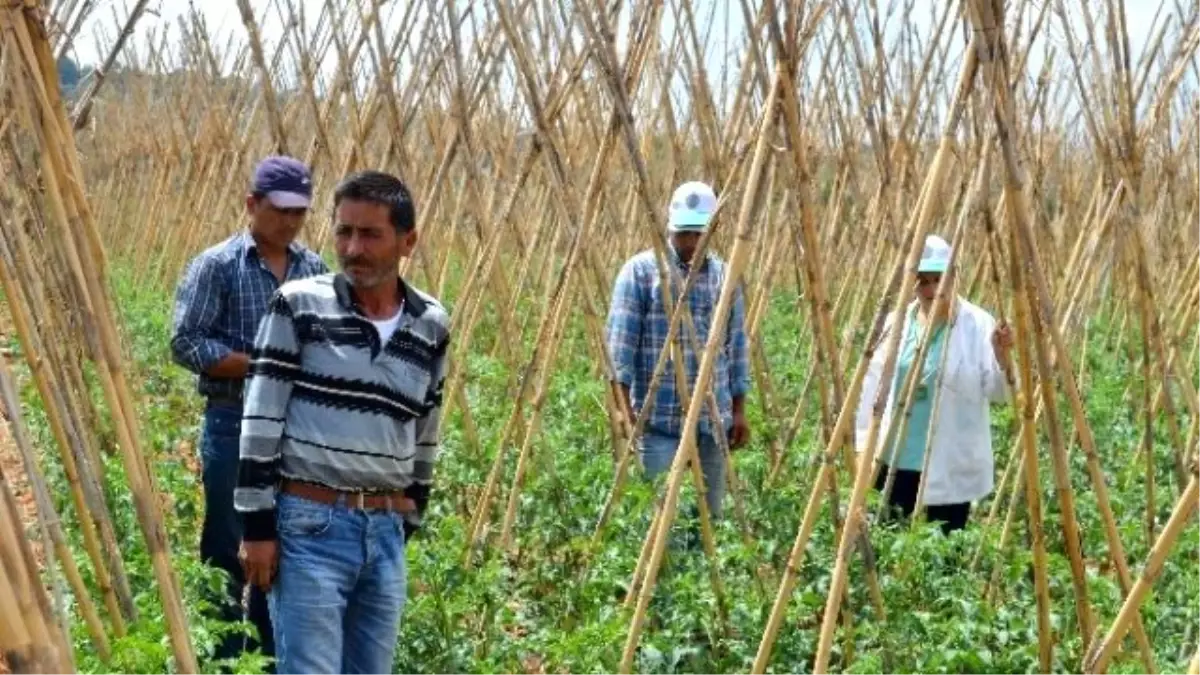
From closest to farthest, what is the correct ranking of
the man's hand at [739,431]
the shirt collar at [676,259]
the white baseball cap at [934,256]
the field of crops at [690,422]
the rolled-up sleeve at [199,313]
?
the field of crops at [690,422], the rolled-up sleeve at [199,313], the shirt collar at [676,259], the white baseball cap at [934,256], the man's hand at [739,431]

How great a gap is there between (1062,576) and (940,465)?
0.73m

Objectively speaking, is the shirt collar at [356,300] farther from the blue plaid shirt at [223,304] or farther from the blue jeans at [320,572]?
the blue plaid shirt at [223,304]

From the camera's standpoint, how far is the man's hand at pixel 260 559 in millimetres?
2482

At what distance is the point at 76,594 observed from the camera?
2547 mm

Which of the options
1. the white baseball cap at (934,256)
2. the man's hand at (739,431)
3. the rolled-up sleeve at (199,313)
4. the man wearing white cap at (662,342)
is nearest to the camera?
the rolled-up sleeve at (199,313)

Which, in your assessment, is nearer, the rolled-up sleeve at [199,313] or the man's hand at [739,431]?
the rolled-up sleeve at [199,313]

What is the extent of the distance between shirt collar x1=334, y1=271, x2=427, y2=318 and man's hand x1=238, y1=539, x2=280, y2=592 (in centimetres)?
41

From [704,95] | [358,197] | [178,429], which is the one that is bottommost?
[178,429]

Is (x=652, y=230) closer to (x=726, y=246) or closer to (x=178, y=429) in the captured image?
(x=178, y=429)

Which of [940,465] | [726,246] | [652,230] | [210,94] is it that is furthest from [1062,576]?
[210,94]

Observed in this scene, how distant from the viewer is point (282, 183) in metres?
3.30

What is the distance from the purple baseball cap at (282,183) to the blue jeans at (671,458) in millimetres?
1319

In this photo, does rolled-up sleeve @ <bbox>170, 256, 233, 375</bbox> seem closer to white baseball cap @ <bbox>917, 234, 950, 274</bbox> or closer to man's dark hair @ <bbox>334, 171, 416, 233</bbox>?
man's dark hair @ <bbox>334, 171, 416, 233</bbox>

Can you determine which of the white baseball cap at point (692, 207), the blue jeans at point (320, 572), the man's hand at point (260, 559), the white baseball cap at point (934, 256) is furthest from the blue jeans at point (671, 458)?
the man's hand at point (260, 559)
